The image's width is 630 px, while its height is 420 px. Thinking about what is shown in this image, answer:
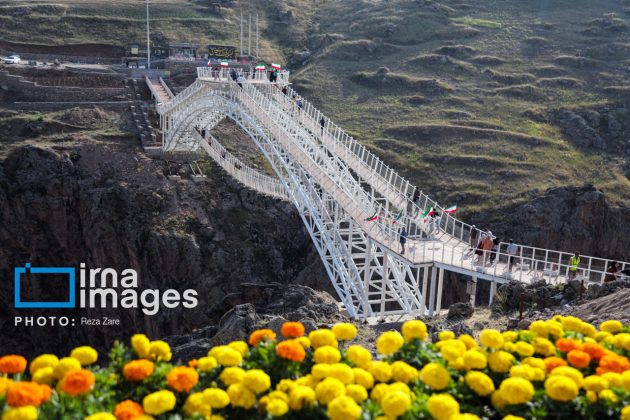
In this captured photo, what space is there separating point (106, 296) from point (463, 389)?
44.3m

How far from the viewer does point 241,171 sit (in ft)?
198

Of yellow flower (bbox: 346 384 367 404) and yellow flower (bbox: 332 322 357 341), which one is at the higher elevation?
yellow flower (bbox: 332 322 357 341)

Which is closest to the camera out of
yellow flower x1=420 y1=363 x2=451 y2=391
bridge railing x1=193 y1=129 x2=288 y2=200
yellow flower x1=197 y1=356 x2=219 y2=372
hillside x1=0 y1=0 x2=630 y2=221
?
yellow flower x1=420 y1=363 x2=451 y2=391

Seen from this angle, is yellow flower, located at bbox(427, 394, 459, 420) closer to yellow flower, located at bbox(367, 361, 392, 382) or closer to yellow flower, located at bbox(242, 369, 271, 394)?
yellow flower, located at bbox(367, 361, 392, 382)

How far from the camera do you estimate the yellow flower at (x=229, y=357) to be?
12.8 meters

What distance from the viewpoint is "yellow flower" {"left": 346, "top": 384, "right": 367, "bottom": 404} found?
11.7m

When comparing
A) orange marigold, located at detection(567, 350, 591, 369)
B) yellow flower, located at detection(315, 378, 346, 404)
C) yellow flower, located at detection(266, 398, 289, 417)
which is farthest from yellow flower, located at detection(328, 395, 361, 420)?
orange marigold, located at detection(567, 350, 591, 369)

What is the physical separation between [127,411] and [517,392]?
19.8 ft

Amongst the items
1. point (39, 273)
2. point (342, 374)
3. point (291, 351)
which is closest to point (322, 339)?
point (291, 351)

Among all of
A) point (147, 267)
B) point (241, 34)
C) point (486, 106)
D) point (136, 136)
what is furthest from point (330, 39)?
point (147, 267)

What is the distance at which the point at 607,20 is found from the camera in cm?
8925

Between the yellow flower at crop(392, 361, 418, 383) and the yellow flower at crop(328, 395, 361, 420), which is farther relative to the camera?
the yellow flower at crop(392, 361, 418, 383)

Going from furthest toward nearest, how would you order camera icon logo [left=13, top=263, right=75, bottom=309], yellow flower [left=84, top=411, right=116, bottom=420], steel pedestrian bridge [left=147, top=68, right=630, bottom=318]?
camera icon logo [left=13, top=263, right=75, bottom=309] → steel pedestrian bridge [left=147, top=68, right=630, bottom=318] → yellow flower [left=84, top=411, right=116, bottom=420]

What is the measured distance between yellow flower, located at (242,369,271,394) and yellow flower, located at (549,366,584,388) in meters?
4.74
